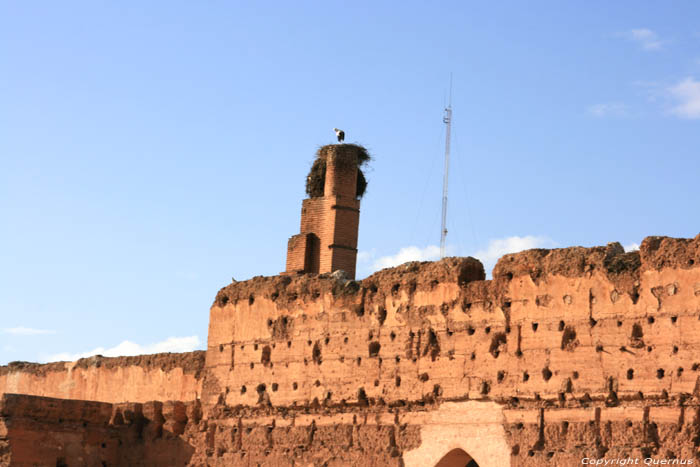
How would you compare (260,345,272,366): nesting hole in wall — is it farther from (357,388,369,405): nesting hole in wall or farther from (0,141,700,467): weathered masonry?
(357,388,369,405): nesting hole in wall

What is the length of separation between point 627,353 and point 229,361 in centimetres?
661

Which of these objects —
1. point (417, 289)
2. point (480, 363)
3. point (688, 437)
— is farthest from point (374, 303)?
point (688, 437)

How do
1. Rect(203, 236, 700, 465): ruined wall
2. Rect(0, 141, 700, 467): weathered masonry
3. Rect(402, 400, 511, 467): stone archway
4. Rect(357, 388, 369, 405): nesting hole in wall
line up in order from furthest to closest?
Rect(357, 388, 369, 405): nesting hole in wall → Rect(402, 400, 511, 467): stone archway → Rect(0, 141, 700, 467): weathered masonry → Rect(203, 236, 700, 465): ruined wall

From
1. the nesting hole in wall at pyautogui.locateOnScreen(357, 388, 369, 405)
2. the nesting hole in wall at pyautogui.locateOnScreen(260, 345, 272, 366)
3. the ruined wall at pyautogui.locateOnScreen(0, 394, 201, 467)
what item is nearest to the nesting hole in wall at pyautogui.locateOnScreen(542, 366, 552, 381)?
the nesting hole in wall at pyautogui.locateOnScreen(357, 388, 369, 405)

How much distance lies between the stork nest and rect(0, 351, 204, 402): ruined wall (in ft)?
15.2

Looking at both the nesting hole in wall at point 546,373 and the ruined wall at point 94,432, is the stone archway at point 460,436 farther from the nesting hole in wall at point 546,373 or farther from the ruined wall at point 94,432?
the ruined wall at point 94,432

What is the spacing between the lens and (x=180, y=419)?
59.2 feet

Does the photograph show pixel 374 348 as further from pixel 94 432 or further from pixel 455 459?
pixel 94 432

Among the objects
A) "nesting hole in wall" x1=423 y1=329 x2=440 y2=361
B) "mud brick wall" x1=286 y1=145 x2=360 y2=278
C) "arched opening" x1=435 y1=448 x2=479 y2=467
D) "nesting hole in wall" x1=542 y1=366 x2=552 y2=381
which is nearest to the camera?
"nesting hole in wall" x1=542 y1=366 x2=552 y2=381

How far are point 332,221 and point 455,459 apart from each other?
7.15m

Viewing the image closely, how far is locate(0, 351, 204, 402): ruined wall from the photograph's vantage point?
1853cm

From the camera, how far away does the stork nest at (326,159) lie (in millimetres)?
21547

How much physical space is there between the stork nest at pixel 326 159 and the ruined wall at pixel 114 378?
183 inches

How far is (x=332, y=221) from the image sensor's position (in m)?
21.0
